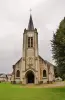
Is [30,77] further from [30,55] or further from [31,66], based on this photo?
[30,55]

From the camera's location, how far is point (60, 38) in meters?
30.1

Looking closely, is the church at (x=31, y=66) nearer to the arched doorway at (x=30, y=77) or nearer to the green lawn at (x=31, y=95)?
the arched doorway at (x=30, y=77)

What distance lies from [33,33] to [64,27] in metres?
25.7

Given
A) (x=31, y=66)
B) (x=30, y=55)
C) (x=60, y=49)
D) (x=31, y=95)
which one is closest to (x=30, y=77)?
(x=31, y=66)

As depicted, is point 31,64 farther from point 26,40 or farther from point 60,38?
point 60,38

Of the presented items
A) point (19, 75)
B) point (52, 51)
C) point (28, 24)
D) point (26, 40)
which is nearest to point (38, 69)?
point (19, 75)

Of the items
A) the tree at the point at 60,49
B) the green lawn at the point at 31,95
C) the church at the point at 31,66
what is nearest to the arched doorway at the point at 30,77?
the church at the point at 31,66

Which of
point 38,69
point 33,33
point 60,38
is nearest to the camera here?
point 60,38

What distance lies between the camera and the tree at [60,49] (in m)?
29.7

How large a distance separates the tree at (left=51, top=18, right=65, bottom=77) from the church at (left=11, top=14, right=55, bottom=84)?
2106 centimetres

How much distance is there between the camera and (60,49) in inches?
1179

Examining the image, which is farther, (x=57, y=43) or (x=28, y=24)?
(x=28, y=24)

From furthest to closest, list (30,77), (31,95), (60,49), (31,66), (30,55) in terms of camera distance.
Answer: (30,77) → (30,55) → (31,66) → (60,49) → (31,95)

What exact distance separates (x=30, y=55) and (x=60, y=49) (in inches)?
936
